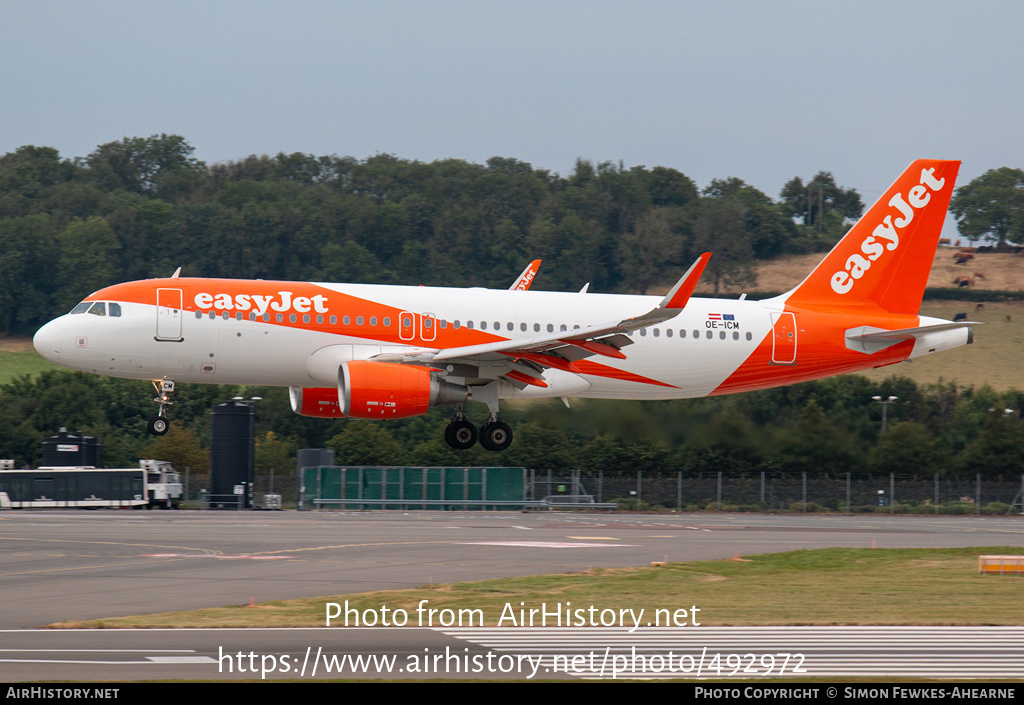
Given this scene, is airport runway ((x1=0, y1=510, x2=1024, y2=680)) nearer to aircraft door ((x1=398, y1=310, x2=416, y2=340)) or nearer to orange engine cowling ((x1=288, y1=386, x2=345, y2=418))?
orange engine cowling ((x1=288, y1=386, x2=345, y2=418))

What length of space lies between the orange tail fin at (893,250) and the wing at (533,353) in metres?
7.08

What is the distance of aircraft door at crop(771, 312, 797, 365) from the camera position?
3500cm

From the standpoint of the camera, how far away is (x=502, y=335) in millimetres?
33062

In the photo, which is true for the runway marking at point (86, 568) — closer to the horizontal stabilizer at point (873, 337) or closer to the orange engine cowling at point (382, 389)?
the orange engine cowling at point (382, 389)

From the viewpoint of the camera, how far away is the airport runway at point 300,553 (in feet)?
57.7

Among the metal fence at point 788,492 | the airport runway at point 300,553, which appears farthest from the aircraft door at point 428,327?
the metal fence at point 788,492

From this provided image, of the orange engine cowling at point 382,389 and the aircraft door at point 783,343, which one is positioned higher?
the aircraft door at point 783,343

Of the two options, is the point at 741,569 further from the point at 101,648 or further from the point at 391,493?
the point at 391,493

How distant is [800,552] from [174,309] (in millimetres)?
17772

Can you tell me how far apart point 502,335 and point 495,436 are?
9.20ft

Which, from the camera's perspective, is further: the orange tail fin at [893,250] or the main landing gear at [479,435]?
the orange tail fin at [893,250]

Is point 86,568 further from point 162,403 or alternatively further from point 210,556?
point 162,403
